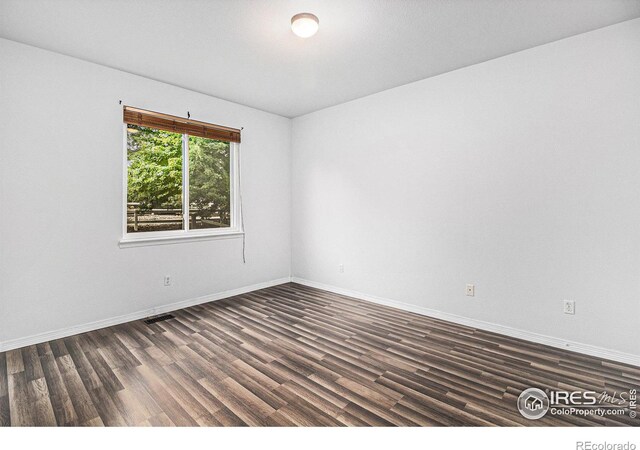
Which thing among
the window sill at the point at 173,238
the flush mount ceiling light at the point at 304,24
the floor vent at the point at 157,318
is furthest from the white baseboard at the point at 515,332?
the flush mount ceiling light at the point at 304,24

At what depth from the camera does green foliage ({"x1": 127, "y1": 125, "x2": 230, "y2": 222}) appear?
3.57 metres

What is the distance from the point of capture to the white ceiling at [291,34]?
7.44 ft

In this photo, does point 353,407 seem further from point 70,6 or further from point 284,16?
point 70,6

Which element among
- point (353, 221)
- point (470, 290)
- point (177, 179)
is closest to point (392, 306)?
point (470, 290)

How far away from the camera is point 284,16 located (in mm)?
2379

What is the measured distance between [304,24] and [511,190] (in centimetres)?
237

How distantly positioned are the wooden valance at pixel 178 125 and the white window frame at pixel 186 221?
10 cm

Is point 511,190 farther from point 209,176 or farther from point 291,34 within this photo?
point 209,176

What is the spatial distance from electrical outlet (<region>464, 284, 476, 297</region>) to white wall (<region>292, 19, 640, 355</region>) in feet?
0.14

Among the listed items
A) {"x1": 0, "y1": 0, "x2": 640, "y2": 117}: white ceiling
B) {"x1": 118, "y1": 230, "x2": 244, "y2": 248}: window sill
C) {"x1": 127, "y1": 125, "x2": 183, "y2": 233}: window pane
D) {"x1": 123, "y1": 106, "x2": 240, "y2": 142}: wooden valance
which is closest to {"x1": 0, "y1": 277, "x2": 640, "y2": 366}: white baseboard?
{"x1": 118, "y1": 230, "x2": 244, "y2": 248}: window sill

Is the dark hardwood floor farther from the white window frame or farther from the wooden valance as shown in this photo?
the wooden valance

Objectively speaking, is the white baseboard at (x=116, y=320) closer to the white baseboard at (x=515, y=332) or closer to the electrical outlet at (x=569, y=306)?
the white baseboard at (x=515, y=332)
